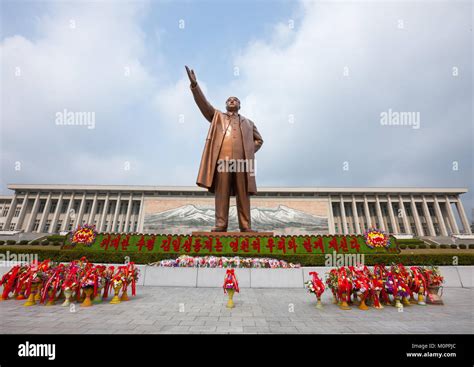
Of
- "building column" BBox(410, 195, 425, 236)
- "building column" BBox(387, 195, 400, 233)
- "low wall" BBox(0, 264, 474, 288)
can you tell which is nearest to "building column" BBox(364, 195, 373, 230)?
"building column" BBox(387, 195, 400, 233)

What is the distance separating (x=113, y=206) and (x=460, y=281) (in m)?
47.0

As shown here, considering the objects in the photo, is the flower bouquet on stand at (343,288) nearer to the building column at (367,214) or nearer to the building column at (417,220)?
the building column at (367,214)

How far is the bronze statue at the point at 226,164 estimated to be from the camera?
9039 millimetres

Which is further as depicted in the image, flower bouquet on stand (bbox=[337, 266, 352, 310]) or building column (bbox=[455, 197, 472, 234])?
building column (bbox=[455, 197, 472, 234])

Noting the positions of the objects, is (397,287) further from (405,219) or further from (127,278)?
(405,219)

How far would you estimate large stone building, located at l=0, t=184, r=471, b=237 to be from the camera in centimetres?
3741

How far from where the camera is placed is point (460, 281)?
24.9ft

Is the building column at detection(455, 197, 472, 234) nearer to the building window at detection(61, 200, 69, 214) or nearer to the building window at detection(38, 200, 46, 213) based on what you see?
the building window at detection(61, 200, 69, 214)

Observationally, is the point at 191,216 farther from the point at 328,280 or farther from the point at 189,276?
the point at 328,280

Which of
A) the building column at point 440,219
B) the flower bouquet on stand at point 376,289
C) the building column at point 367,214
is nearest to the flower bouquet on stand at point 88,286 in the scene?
the flower bouquet on stand at point 376,289

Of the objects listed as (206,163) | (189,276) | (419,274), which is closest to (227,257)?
(189,276)

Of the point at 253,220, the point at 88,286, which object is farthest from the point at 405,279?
the point at 253,220

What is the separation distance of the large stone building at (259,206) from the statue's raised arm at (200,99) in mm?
27702

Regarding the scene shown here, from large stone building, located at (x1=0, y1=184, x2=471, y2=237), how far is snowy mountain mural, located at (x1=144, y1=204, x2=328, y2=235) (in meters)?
0.31
